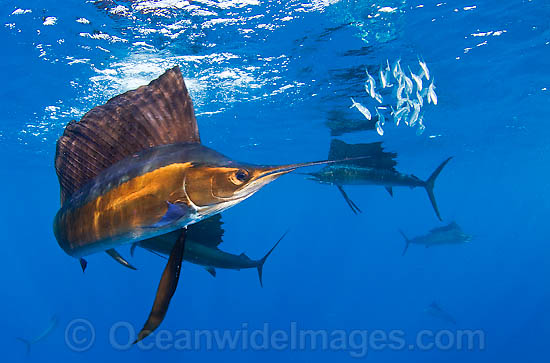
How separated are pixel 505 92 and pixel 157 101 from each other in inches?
684

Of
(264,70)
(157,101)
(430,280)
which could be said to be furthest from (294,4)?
(430,280)

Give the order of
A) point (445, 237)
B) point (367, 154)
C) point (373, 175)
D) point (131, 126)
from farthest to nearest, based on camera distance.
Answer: point (445, 237) → point (367, 154) → point (373, 175) → point (131, 126)

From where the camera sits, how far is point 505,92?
48.9 feet

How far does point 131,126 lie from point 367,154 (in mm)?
6144

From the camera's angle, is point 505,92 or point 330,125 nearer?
point 505,92

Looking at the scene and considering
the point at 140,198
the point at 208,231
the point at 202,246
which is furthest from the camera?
the point at 202,246

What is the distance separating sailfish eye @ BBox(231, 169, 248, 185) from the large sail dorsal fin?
0.53 metres

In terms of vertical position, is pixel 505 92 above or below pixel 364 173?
below

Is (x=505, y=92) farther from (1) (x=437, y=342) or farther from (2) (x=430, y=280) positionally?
(2) (x=430, y=280)

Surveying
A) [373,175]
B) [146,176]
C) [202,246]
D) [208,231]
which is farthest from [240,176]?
[373,175]

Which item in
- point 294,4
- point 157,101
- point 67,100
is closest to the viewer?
point 157,101

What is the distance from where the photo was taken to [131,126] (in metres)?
1.77

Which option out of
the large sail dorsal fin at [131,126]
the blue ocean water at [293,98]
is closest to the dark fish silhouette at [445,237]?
the blue ocean water at [293,98]

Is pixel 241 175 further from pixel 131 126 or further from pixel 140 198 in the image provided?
pixel 131 126
